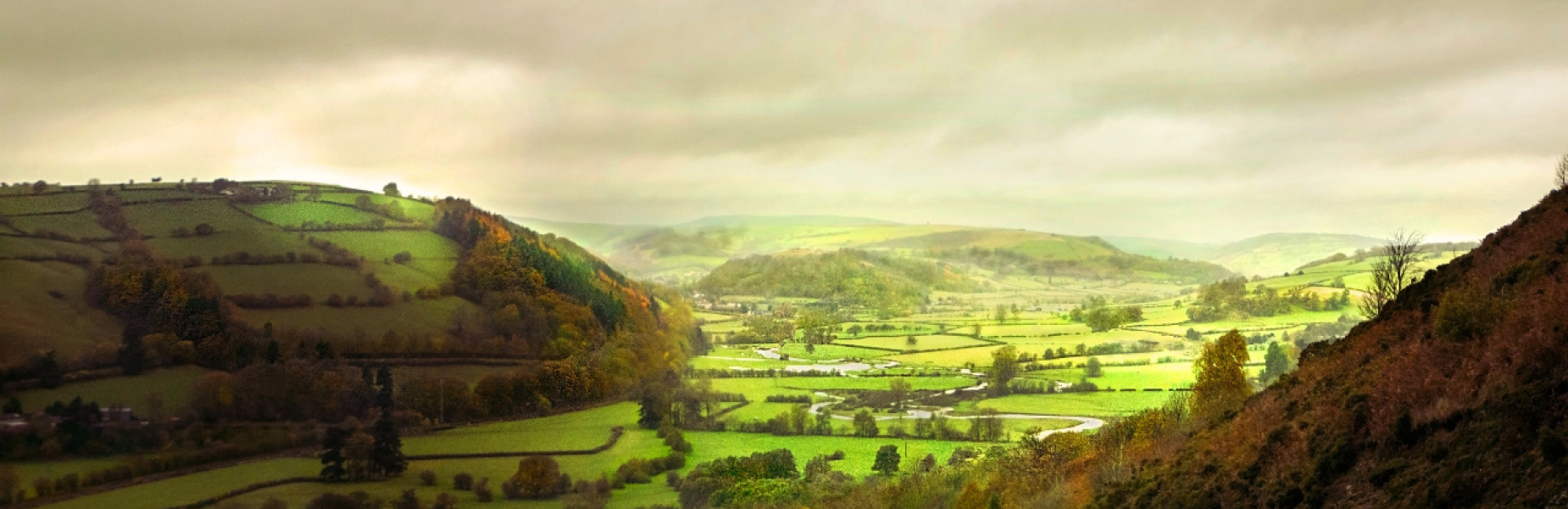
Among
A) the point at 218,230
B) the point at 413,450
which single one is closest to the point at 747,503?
the point at 413,450

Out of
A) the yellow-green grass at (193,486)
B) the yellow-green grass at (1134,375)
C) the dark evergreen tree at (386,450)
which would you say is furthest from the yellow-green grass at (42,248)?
the yellow-green grass at (1134,375)

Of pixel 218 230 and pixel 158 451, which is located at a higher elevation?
pixel 218 230

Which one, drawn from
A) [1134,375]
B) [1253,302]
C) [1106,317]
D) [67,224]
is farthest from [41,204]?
[1253,302]

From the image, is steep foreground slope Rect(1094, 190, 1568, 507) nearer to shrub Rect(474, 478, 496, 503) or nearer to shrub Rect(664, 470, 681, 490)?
shrub Rect(664, 470, 681, 490)

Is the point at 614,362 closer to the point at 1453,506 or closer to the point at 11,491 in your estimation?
the point at 11,491

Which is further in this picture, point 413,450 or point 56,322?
point 413,450

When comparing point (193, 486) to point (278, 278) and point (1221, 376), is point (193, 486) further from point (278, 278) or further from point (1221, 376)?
point (1221, 376)

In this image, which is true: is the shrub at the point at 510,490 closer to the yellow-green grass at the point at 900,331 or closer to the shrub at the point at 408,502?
the shrub at the point at 408,502
